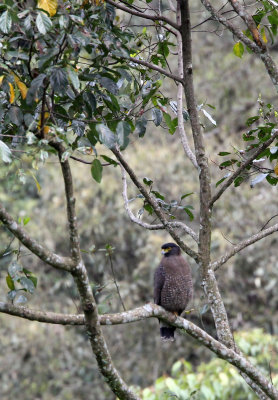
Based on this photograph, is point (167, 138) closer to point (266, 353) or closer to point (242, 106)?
point (242, 106)

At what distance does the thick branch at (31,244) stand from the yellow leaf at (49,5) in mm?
691

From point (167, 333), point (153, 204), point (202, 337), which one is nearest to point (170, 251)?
point (167, 333)

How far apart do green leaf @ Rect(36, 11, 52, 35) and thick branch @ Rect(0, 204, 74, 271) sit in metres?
0.60

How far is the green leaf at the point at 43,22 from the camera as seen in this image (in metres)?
2.07

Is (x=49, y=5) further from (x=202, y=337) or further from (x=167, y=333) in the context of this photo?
(x=167, y=333)

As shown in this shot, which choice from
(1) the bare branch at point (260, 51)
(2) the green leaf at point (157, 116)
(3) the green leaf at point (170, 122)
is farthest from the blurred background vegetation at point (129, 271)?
(1) the bare branch at point (260, 51)

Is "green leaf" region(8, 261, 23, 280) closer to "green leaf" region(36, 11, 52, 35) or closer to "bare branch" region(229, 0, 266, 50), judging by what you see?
"green leaf" region(36, 11, 52, 35)

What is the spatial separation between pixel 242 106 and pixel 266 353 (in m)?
4.59

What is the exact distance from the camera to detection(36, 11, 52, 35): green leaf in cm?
207

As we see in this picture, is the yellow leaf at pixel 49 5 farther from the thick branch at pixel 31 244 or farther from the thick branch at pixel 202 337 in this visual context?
the thick branch at pixel 202 337

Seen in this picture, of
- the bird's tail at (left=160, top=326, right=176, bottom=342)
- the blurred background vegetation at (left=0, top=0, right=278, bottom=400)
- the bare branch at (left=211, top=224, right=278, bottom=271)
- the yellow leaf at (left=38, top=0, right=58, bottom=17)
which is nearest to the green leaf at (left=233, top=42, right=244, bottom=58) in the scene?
the bare branch at (left=211, top=224, right=278, bottom=271)

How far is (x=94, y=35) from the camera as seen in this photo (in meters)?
2.34

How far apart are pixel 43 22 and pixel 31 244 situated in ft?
2.41

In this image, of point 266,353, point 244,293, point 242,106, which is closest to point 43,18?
point 266,353
